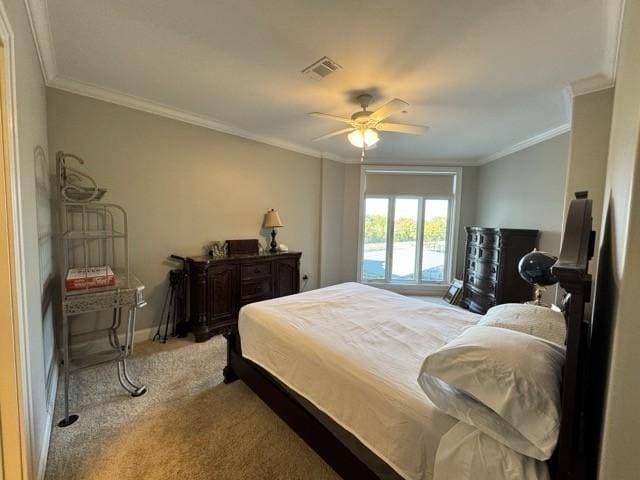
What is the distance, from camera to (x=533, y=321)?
139 cm

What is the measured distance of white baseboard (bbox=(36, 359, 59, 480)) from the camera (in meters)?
1.47

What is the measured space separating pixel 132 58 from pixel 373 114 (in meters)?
1.95

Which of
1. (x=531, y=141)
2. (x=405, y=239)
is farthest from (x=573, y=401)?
(x=405, y=239)

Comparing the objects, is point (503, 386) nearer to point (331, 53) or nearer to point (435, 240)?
point (331, 53)

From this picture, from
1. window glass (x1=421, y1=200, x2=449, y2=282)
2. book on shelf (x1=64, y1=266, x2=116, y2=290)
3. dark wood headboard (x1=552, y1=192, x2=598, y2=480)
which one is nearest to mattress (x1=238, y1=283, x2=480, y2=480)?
dark wood headboard (x1=552, y1=192, x2=598, y2=480)

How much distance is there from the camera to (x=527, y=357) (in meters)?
0.98

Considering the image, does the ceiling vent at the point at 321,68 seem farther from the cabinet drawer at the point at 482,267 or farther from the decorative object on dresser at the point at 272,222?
the cabinet drawer at the point at 482,267

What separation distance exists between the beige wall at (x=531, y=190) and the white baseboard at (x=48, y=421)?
16.1 feet

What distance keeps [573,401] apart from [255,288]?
10.6 feet

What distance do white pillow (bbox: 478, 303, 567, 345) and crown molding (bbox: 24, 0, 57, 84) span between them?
10.2 ft

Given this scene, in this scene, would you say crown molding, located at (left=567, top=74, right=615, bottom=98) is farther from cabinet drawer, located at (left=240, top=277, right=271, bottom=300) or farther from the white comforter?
cabinet drawer, located at (left=240, top=277, right=271, bottom=300)

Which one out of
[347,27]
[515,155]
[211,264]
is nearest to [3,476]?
[211,264]

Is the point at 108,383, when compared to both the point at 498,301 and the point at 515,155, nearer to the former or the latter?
the point at 498,301

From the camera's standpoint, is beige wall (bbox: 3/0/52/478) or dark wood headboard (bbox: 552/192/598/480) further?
beige wall (bbox: 3/0/52/478)
